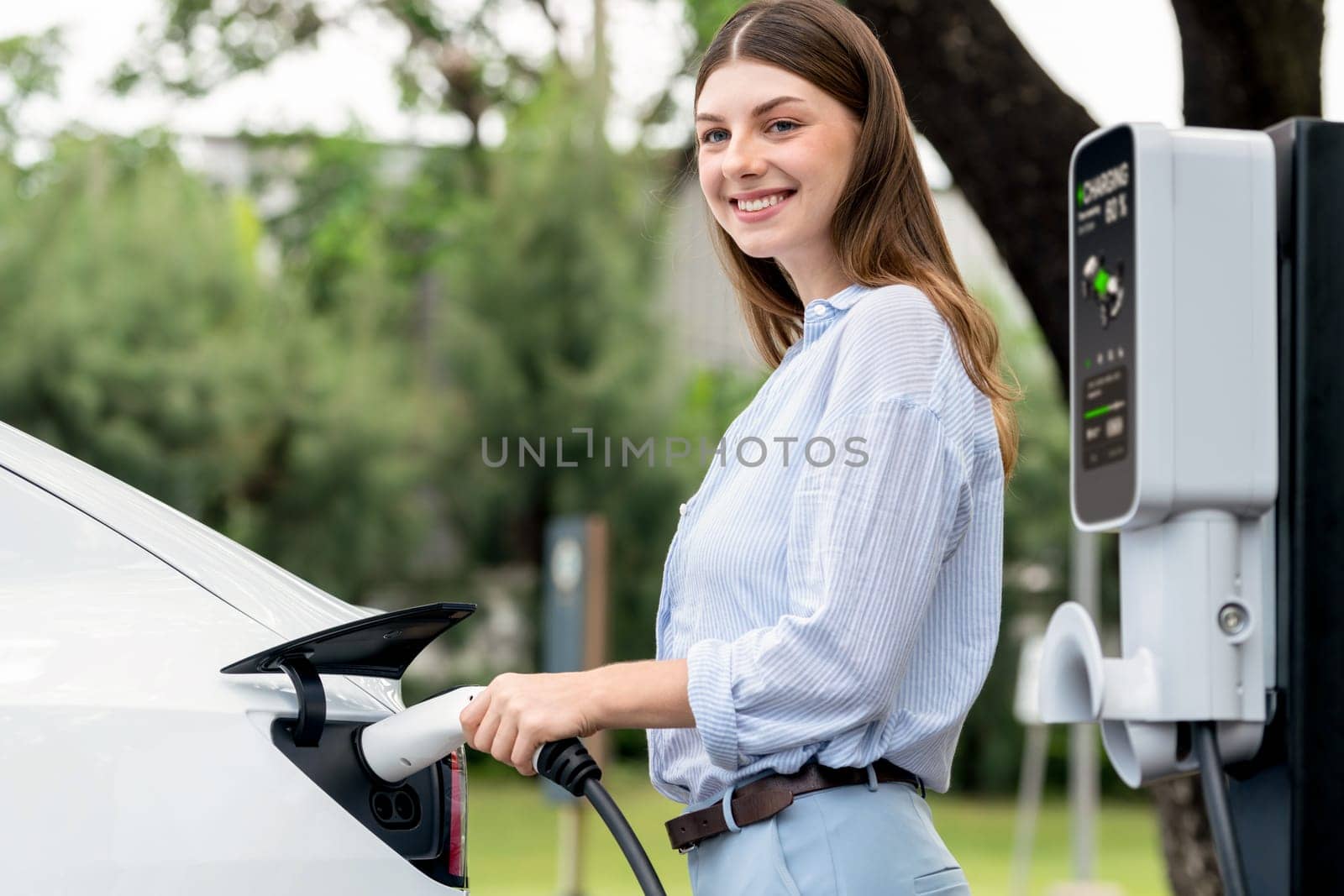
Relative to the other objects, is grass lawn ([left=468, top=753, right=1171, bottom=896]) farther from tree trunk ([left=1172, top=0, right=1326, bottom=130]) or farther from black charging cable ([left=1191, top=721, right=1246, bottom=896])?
black charging cable ([left=1191, top=721, right=1246, bottom=896])

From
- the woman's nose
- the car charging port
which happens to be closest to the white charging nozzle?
the car charging port

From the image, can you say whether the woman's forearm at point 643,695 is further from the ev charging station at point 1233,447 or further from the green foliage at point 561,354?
the green foliage at point 561,354

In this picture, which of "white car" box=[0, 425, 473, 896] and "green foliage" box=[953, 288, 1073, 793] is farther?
"green foliage" box=[953, 288, 1073, 793]

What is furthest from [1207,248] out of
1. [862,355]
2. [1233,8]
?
[1233,8]

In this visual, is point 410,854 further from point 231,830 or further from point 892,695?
point 892,695

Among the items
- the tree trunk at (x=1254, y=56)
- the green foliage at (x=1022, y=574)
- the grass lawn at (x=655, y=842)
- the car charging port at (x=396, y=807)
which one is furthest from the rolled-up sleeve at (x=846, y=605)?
the green foliage at (x=1022, y=574)

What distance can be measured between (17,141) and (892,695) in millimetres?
17390

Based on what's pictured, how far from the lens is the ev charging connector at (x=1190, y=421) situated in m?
1.28

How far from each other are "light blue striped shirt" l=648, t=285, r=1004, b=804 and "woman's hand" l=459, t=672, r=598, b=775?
0.11m

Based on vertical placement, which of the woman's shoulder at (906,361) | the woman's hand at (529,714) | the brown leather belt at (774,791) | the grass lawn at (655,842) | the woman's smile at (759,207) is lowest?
the grass lawn at (655,842)

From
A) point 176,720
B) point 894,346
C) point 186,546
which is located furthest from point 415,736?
point 894,346

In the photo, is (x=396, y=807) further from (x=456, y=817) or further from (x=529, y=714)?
(x=529, y=714)

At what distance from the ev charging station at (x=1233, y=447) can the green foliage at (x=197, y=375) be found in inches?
511

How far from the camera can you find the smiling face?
1619mm
